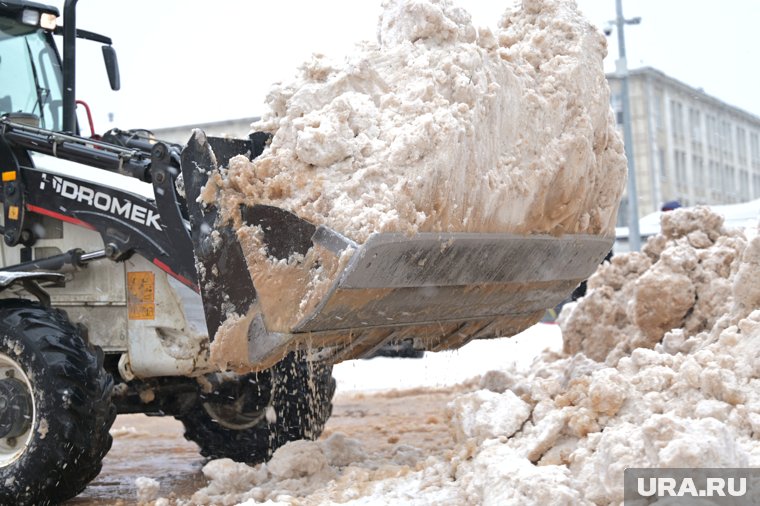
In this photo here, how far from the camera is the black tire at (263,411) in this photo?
604 centimetres

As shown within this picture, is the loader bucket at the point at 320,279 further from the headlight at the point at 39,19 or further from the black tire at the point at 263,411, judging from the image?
the headlight at the point at 39,19

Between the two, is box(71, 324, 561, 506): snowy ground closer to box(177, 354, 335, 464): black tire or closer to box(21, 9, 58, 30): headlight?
box(177, 354, 335, 464): black tire

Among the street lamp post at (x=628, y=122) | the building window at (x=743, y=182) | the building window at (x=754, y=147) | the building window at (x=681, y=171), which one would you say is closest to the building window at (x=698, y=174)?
the building window at (x=681, y=171)

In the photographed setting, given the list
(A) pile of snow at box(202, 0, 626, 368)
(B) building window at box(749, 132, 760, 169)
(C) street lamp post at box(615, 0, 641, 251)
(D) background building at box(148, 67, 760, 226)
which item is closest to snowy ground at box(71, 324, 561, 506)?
(A) pile of snow at box(202, 0, 626, 368)

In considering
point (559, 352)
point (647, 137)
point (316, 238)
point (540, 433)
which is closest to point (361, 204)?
point (316, 238)

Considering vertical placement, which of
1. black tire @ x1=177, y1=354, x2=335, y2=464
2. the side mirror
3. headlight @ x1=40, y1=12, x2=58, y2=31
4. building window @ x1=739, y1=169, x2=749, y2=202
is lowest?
black tire @ x1=177, y1=354, x2=335, y2=464

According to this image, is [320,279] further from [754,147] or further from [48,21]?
[754,147]

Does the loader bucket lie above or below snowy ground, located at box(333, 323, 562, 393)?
above

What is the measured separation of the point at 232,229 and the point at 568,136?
1.67 m

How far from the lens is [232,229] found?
14.5ft

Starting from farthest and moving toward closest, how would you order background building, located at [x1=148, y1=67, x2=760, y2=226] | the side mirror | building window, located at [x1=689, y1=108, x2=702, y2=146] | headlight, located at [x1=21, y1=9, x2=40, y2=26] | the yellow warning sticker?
building window, located at [x1=689, y1=108, x2=702, y2=146]
background building, located at [x1=148, y1=67, x2=760, y2=226]
the side mirror
headlight, located at [x1=21, y1=9, x2=40, y2=26]
the yellow warning sticker

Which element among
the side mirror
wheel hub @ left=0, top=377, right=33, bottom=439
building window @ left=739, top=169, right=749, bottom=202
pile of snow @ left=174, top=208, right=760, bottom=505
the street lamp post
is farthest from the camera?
building window @ left=739, top=169, right=749, bottom=202

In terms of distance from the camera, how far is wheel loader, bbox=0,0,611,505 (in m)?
4.42

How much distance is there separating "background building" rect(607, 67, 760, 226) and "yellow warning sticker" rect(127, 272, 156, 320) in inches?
1006
